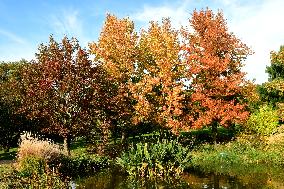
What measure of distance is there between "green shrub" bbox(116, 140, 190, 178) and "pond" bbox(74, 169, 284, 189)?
618 mm

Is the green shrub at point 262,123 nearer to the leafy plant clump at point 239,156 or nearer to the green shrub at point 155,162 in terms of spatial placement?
the leafy plant clump at point 239,156

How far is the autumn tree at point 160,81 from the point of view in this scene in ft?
111

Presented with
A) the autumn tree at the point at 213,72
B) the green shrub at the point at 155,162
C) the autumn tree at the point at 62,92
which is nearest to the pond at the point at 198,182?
the green shrub at the point at 155,162


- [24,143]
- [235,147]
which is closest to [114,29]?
[235,147]

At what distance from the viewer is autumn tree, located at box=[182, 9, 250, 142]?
3294cm

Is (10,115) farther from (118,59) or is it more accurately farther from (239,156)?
(239,156)

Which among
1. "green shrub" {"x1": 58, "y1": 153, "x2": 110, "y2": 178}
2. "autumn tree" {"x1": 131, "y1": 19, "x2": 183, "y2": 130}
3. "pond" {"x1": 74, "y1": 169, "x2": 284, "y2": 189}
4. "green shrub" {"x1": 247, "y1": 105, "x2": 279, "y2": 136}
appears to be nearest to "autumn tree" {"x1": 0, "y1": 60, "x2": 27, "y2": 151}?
"autumn tree" {"x1": 131, "y1": 19, "x2": 183, "y2": 130}

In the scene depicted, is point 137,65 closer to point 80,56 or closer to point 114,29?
point 114,29

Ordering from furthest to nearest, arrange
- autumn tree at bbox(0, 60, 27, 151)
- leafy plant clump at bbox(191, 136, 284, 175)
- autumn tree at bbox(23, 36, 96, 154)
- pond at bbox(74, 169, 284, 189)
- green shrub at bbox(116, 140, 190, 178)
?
1. autumn tree at bbox(0, 60, 27, 151)
2. autumn tree at bbox(23, 36, 96, 154)
3. leafy plant clump at bbox(191, 136, 284, 175)
4. green shrub at bbox(116, 140, 190, 178)
5. pond at bbox(74, 169, 284, 189)

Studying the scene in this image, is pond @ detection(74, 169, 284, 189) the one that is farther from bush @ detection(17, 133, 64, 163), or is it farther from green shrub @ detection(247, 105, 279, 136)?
green shrub @ detection(247, 105, 279, 136)

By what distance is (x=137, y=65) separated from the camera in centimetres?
3625

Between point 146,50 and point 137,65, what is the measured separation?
162cm

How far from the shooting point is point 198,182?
1920 centimetres

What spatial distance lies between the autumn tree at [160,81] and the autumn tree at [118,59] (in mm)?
807
